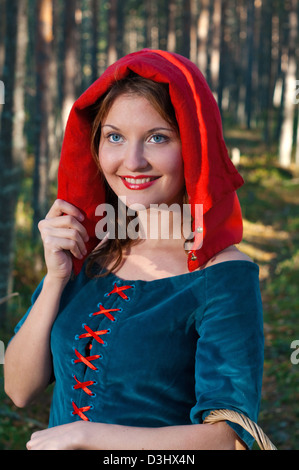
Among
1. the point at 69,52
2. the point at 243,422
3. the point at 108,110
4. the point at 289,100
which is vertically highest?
the point at 108,110

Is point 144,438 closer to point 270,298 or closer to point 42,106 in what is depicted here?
point 270,298

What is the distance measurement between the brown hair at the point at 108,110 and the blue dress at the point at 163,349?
0.17 m

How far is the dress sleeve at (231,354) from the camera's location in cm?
184

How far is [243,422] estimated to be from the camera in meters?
1.76

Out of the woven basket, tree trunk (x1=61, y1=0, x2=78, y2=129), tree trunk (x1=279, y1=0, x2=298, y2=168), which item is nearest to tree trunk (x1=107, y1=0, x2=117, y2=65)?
tree trunk (x1=61, y1=0, x2=78, y2=129)

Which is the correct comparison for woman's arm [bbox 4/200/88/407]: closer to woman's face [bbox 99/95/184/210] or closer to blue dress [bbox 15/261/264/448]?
blue dress [bbox 15/261/264/448]

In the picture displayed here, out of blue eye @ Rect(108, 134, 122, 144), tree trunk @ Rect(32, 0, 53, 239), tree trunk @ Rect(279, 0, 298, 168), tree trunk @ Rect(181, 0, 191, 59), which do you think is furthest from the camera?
tree trunk @ Rect(279, 0, 298, 168)

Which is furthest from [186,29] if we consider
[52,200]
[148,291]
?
[148,291]

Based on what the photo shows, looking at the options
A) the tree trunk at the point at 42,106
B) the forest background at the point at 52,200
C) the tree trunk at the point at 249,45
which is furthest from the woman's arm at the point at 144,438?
the tree trunk at the point at 249,45

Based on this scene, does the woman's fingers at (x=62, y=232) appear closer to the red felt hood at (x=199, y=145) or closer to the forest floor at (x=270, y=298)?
the red felt hood at (x=199, y=145)

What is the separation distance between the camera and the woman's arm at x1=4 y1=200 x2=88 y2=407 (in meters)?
2.33

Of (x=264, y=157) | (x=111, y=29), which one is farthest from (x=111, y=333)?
(x=264, y=157)

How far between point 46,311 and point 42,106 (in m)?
9.31

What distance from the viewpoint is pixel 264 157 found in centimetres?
2498
